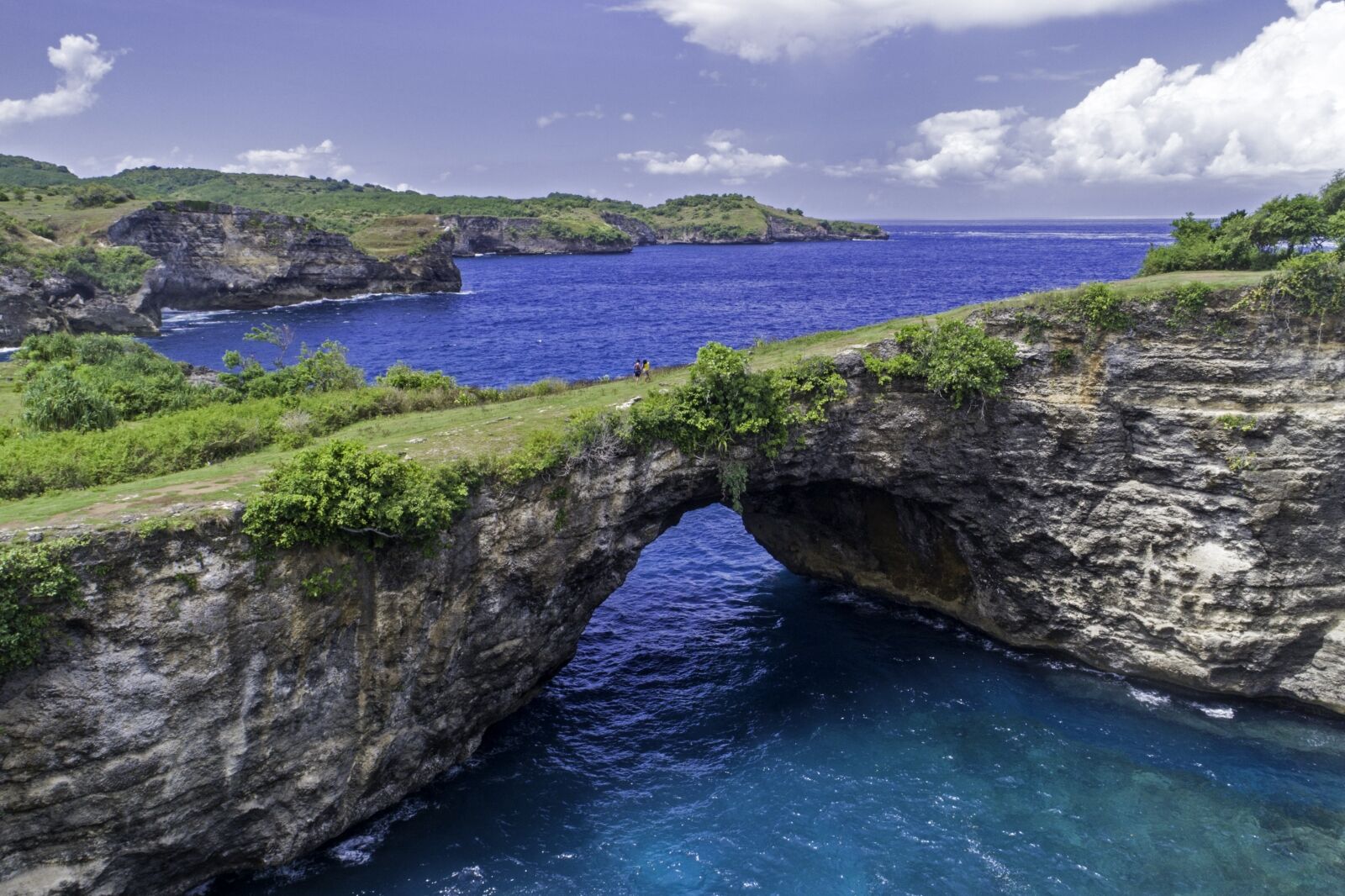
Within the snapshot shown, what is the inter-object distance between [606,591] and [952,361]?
13118 mm

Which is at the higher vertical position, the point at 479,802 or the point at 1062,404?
the point at 1062,404

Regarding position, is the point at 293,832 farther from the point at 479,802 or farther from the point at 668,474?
the point at 668,474

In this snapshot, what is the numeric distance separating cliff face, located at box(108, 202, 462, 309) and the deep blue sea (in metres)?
94.2

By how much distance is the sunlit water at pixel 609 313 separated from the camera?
72.0 meters

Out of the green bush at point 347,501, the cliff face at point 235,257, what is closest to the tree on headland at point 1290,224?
the green bush at point 347,501

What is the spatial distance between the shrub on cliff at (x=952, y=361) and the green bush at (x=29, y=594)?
21.2m

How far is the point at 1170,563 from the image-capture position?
23984 mm

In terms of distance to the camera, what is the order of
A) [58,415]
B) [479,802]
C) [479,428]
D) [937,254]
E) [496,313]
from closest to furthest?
1. [479,802]
2. [479,428]
3. [58,415]
4. [496,313]
5. [937,254]

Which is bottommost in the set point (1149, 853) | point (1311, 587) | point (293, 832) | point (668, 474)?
point (1149, 853)

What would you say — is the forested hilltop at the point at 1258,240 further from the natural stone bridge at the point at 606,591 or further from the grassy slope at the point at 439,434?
the natural stone bridge at the point at 606,591

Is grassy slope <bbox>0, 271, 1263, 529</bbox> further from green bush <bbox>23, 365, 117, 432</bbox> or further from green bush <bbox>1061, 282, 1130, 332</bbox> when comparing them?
green bush <bbox>23, 365, 117, 432</bbox>

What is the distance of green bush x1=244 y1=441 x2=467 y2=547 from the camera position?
1675 cm

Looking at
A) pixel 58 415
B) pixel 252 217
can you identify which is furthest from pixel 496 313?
pixel 58 415

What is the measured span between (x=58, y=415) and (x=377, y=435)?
1037cm
